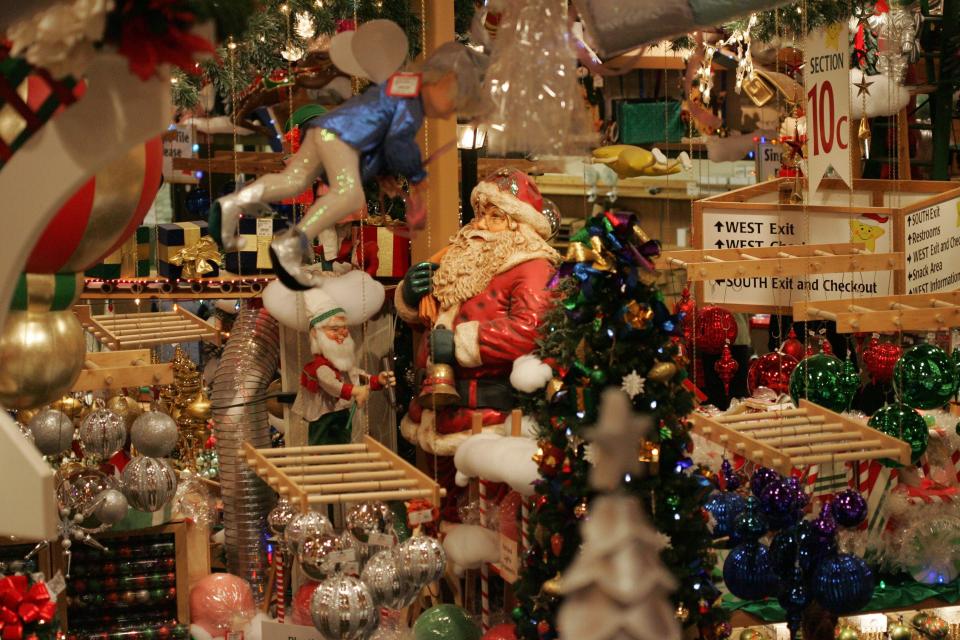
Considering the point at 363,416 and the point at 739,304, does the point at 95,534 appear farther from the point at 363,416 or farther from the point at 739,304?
the point at 739,304

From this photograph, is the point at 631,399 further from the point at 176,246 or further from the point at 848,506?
the point at 176,246

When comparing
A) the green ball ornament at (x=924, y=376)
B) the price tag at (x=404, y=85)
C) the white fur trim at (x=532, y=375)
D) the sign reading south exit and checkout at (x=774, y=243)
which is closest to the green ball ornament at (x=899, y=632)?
the green ball ornament at (x=924, y=376)

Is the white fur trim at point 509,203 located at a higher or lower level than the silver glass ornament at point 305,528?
higher

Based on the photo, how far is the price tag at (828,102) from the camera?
16.6 ft

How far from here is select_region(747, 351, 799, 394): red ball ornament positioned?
5.68m

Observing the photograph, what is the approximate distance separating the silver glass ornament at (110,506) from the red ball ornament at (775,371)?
2.40 meters

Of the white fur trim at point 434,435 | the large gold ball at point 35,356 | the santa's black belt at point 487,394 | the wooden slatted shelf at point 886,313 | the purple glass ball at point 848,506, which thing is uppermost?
the large gold ball at point 35,356

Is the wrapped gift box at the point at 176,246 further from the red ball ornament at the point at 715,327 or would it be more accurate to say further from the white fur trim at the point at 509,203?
the red ball ornament at the point at 715,327

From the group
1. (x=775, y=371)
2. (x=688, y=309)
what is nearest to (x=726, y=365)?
(x=688, y=309)

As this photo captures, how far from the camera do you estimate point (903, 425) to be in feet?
15.1

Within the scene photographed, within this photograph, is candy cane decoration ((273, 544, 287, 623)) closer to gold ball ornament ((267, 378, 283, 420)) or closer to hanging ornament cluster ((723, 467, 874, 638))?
gold ball ornament ((267, 378, 283, 420))

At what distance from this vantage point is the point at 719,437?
4.22 meters

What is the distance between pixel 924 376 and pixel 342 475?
1.77 meters

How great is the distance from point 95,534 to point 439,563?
4.28 ft
